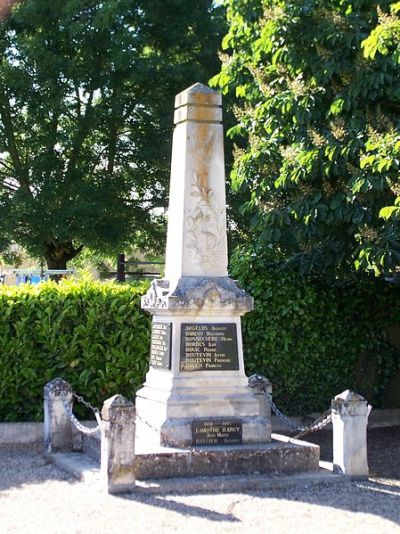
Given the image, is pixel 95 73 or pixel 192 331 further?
pixel 95 73

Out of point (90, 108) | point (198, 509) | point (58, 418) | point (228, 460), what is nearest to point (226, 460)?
point (228, 460)

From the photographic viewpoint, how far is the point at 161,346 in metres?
9.49

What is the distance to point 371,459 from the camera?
34.8ft

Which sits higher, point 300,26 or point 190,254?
point 300,26

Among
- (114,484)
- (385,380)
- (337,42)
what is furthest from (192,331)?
(385,380)

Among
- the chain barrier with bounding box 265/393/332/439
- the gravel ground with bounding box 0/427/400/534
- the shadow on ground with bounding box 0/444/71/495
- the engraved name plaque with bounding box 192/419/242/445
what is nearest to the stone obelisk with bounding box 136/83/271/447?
the engraved name plaque with bounding box 192/419/242/445

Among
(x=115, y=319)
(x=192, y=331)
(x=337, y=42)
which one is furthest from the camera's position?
(x=115, y=319)

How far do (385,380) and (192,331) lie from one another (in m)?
5.47

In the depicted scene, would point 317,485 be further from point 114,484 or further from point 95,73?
point 95,73

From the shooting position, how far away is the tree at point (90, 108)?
1945 centimetres

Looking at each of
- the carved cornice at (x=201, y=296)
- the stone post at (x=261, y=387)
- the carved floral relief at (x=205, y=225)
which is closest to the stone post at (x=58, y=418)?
the carved cornice at (x=201, y=296)

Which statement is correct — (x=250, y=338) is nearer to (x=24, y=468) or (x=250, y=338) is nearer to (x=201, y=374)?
(x=201, y=374)

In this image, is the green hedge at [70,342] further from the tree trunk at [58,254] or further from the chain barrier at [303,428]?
the tree trunk at [58,254]

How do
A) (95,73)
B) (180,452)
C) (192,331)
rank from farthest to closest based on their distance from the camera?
(95,73) → (192,331) → (180,452)
